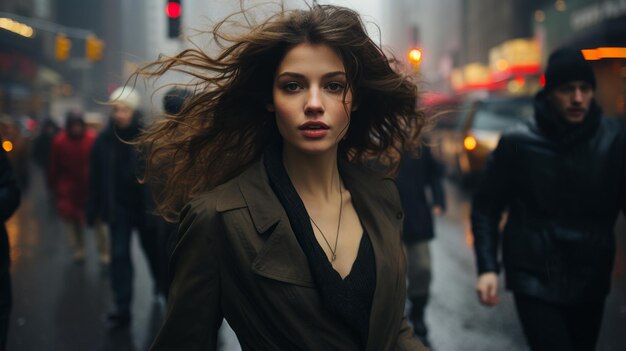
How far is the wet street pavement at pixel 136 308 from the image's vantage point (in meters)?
6.43

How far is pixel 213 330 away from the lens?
7.82 ft

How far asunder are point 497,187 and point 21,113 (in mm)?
59591

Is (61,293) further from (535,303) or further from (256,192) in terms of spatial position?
(256,192)

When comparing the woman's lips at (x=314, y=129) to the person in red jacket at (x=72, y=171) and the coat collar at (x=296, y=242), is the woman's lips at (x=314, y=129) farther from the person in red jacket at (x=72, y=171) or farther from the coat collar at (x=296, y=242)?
the person in red jacket at (x=72, y=171)

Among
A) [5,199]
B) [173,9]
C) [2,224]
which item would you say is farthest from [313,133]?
[173,9]

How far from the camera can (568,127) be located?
392 cm

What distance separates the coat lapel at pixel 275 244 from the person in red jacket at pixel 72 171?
28.4ft

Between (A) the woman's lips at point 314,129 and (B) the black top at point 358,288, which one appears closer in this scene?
(B) the black top at point 358,288

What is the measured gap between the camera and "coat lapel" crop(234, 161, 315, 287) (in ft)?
7.45

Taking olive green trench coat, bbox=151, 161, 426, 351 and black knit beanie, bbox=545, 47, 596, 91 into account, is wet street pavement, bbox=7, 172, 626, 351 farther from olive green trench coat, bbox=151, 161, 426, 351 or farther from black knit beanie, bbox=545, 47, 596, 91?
olive green trench coat, bbox=151, 161, 426, 351

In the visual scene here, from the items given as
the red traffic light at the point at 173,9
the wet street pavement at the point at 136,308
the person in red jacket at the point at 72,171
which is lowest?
the wet street pavement at the point at 136,308

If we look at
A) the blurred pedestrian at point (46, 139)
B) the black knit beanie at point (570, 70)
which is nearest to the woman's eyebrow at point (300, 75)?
the black knit beanie at point (570, 70)

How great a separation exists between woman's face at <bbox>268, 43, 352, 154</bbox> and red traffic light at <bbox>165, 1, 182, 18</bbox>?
433 inches

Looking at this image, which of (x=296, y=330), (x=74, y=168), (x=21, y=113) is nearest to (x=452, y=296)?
(x=74, y=168)
